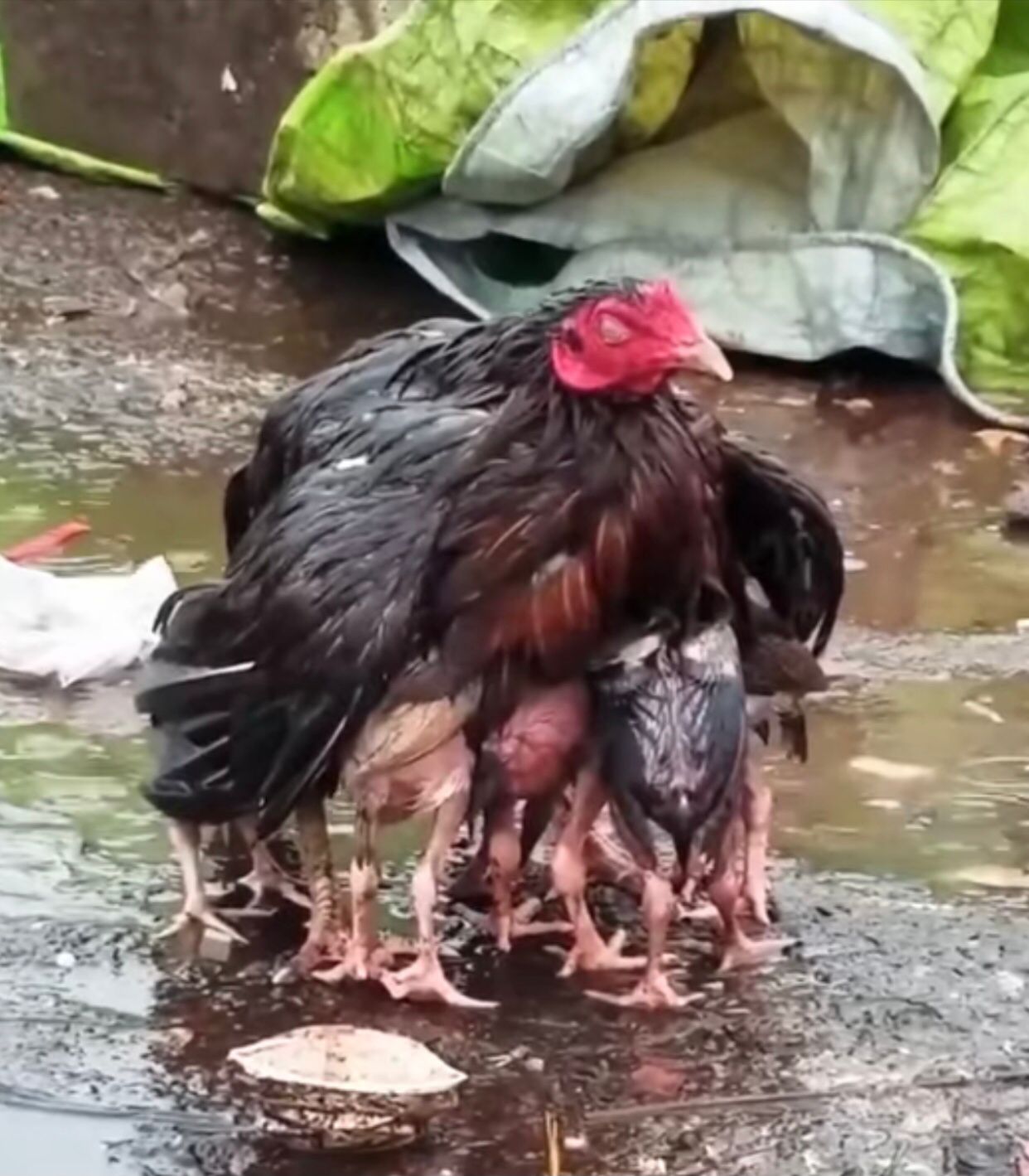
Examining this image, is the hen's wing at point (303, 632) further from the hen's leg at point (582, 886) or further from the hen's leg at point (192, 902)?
the hen's leg at point (582, 886)

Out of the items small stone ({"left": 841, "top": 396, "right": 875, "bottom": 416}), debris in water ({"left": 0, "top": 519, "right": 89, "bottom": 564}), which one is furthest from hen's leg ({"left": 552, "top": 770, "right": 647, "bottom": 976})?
small stone ({"left": 841, "top": 396, "right": 875, "bottom": 416})

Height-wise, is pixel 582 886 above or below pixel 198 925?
above

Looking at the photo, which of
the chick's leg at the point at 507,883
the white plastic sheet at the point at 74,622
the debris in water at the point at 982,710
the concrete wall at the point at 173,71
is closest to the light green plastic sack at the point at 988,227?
the concrete wall at the point at 173,71

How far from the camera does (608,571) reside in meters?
3.59

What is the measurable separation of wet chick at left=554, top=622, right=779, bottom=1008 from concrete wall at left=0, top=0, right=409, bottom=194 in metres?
4.79

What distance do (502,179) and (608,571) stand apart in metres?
3.82

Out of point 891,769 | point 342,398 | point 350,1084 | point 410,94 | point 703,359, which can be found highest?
point 703,359

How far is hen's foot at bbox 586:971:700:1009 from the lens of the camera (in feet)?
12.5

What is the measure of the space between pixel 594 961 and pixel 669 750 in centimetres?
44

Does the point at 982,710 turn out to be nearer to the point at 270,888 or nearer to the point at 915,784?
the point at 915,784

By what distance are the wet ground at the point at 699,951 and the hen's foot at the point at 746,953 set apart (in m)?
0.03

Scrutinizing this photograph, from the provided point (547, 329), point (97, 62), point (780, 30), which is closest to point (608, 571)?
point (547, 329)

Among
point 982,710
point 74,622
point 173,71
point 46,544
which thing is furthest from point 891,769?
point 173,71

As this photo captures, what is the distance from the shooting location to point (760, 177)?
24.3 feet
